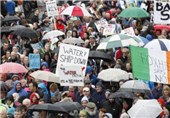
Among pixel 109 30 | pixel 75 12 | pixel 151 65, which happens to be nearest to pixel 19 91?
pixel 151 65

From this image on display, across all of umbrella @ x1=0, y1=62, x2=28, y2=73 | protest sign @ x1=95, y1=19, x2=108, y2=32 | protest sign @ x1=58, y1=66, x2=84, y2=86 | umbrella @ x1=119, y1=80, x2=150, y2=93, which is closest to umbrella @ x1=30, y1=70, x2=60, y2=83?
protest sign @ x1=58, y1=66, x2=84, y2=86

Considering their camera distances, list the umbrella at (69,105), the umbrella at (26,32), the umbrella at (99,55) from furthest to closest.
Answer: the umbrella at (26,32) → the umbrella at (99,55) → the umbrella at (69,105)

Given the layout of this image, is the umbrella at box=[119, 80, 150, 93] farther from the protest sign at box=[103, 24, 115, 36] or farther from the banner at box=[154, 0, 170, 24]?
the protest sign at box=[103, 24, 115, 36]

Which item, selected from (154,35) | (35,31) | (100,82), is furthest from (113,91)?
(35,31)

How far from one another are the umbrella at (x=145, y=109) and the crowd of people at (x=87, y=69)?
1.25ft

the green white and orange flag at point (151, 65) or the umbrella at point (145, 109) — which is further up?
the green white and orange flag at point (151, 65)

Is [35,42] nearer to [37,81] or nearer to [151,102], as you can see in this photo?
[37,81]

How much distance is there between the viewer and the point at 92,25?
1083 inches

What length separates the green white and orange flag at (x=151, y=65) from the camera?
54.2 ft

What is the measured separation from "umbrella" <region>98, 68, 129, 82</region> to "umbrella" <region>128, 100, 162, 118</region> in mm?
2991

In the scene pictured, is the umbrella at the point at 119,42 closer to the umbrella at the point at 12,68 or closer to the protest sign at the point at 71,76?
the umbrella at the point at 12,68

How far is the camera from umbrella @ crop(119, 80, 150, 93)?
17.9 meters

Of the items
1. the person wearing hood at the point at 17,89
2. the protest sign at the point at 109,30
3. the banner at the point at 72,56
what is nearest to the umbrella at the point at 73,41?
the protest sign at the point at 109,30

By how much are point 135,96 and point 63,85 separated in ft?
5.88
